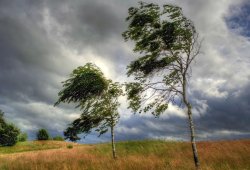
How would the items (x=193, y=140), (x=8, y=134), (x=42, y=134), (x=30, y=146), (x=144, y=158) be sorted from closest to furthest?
(x=193, y=140)
(x=144, y=158)
(x=30, y=146)
(x=8, y=134)
(x=42, y=134)

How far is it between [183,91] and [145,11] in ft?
15.3

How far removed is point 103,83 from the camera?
75.0 ft

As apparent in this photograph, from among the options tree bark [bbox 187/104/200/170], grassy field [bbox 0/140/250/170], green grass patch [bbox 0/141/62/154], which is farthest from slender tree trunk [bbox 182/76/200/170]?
green grass patch [bbox 0/141/62/154]

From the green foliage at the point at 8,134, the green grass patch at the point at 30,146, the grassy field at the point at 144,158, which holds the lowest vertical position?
the grassy field at the point at 144,158

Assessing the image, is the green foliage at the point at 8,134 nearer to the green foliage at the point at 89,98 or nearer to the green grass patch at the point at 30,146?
the green grass patch at the point at 30,146

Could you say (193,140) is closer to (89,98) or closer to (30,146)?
(89,98)

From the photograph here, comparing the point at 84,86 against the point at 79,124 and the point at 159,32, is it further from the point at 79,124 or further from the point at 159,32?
the point at 159,32

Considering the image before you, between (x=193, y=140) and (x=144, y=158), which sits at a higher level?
(x=193, y=140)

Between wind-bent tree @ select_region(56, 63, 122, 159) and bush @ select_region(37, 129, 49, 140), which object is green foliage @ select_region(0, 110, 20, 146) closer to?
bush @ select_region(37, 129, 49, 140)

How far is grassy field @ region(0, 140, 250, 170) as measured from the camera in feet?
49.5

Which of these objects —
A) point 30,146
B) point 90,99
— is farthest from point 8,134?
A: point 90,99

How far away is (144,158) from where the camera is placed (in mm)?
18188

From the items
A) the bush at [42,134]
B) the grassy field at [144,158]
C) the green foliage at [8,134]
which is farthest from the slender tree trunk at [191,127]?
the bush at [42,134]

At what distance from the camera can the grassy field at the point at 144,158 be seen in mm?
15078
